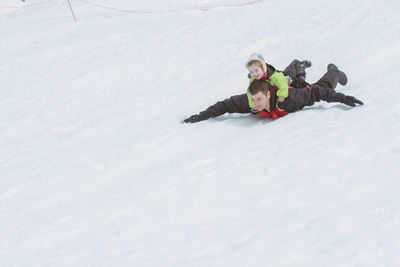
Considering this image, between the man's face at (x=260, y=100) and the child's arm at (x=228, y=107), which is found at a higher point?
the man's face at (x=260, y=100)

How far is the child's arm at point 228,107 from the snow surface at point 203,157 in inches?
8.1

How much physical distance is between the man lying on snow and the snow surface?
15 cm

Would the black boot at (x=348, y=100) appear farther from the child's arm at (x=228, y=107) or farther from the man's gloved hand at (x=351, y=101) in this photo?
the child's arm at (x=228, y=107)

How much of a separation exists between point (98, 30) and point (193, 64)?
5329mm

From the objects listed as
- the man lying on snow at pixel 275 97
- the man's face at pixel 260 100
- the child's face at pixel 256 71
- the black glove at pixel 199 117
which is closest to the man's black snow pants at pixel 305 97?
the man lying on snow at pixel 275 97

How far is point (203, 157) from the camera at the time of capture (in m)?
3.68

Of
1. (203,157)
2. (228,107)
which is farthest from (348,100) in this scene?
(203,157)

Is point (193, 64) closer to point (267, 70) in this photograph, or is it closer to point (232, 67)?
point (232, 67)

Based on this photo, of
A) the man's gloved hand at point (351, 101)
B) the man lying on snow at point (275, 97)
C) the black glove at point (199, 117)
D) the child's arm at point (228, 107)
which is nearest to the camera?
the man's gloved hand at point (351, 101)

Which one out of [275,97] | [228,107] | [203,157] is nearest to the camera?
[203,157]

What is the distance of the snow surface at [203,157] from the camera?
2.21 metres

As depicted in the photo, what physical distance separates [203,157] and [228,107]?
1.06 meters

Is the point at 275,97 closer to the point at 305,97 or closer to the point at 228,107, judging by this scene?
the point at 305,97

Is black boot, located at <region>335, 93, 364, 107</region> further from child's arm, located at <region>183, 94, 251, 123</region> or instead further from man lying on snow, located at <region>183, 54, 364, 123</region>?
child's arm, located at <region>183, 94, 251, 123</region>
